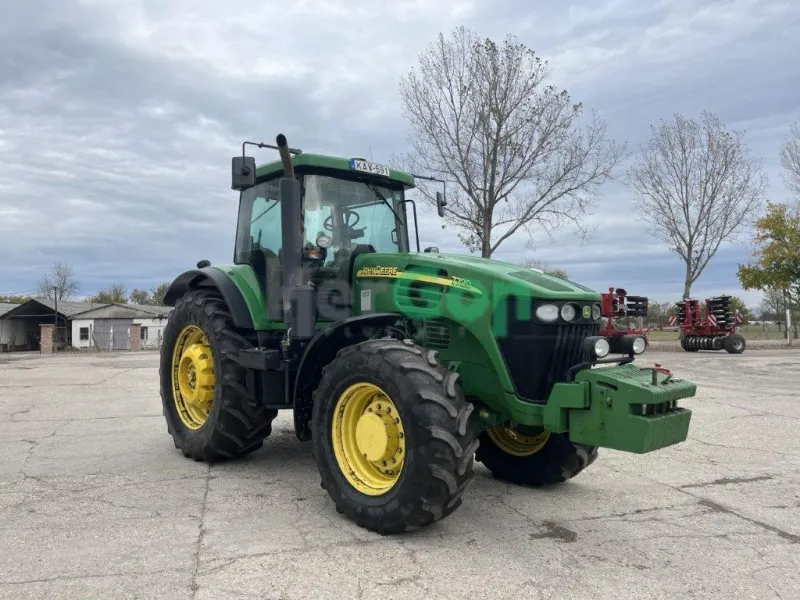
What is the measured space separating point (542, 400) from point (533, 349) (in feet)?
1.10

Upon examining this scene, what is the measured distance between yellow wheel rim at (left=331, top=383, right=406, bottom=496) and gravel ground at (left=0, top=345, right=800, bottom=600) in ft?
1.13

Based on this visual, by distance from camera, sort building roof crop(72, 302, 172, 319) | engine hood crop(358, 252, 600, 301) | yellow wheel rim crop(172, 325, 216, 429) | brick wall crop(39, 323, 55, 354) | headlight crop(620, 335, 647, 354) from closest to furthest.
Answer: engine hood crop(358, 252, 600, 301) → headlight crop(620, 335, 647, 354) → yellow wheel rim crop(172, 325, 216, 429) → brick wall crop(39, 323, 55, 354) → building roof crop(72, 302, 172, 319)

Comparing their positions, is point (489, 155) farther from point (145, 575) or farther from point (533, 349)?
point (145, 575)

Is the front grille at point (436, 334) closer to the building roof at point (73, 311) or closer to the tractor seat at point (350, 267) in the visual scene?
the tractor seat at point (350, 267)

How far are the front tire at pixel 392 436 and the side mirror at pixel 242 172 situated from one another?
149cm

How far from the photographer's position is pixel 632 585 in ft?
11.0

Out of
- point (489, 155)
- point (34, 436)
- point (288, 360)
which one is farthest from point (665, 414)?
point (489, 155)

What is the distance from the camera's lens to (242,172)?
15.8 feet

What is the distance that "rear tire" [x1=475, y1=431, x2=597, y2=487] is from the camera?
4.95 meters

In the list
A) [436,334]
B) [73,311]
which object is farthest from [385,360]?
[73,311]

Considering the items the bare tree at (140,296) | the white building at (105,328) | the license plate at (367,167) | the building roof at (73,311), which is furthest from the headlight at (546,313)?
the bare tree at (140,296)

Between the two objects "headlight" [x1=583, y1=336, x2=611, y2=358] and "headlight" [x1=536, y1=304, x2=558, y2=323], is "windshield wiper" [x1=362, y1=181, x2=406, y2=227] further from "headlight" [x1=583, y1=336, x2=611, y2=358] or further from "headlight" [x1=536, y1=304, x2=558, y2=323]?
"headlight" [x1=583, y1=336, x2=611, y2=358]

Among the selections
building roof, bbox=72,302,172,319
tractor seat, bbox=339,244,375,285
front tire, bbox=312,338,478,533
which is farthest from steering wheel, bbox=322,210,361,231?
building roof, bbox=72,302,172,319

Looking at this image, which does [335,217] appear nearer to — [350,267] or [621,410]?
[350,267]
